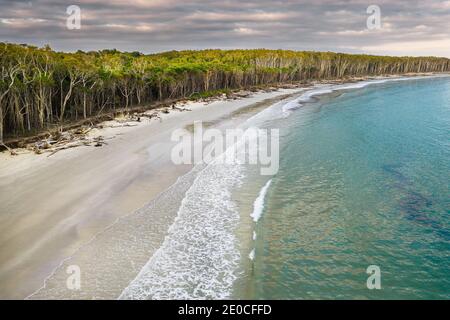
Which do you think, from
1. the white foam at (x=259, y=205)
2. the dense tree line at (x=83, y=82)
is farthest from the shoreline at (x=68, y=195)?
the dense tree line at (x=83, y=82)

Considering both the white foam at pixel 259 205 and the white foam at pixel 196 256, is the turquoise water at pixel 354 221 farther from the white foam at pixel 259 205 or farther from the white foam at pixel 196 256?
the white foam at pixel 196 256

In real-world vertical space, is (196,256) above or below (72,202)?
below

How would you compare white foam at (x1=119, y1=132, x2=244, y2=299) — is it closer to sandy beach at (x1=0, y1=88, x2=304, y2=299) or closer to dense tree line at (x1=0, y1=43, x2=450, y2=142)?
sandy beach at (x1=0, y1=88, x2=304, y2=299)

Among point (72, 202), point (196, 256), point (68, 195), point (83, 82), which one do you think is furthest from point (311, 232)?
point (83, 82)

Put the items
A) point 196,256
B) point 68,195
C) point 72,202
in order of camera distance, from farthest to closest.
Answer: point 68,195 → point 72,202 → point 196,256

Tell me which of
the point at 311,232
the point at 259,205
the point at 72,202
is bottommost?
the point at 311,232

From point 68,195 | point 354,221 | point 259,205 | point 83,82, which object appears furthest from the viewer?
point 83,82

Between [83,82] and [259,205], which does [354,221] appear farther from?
[83,82]
